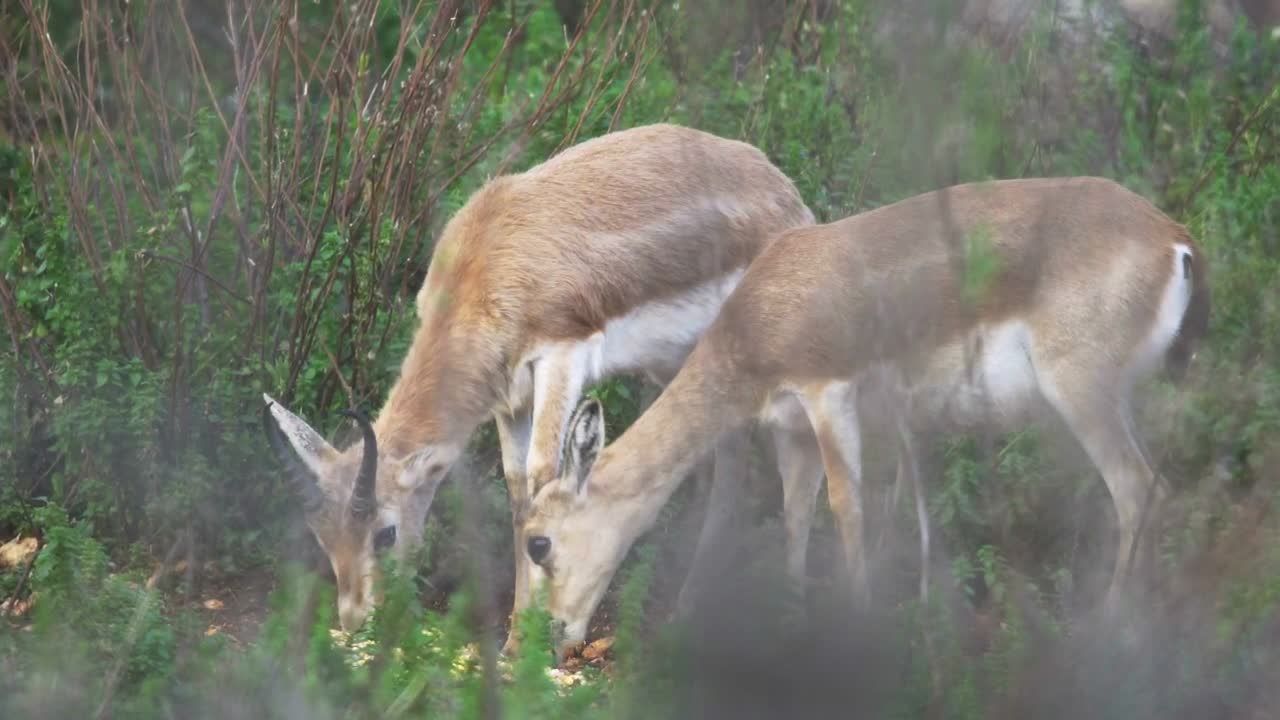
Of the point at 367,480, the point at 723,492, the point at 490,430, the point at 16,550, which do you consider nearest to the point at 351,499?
the point at 367,480

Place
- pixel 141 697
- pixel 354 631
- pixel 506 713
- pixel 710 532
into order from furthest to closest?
pixel 710 532 → pixel 354 631 → pixel 141 697 → pixel 506 713

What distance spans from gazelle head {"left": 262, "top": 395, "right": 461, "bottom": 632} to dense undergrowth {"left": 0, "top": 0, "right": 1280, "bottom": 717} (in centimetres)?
28

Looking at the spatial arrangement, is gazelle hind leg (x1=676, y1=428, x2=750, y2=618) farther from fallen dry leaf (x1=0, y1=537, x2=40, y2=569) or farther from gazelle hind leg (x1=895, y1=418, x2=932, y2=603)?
fallen dry leaf (x1=0, y1=537, x2=40, y2=569)

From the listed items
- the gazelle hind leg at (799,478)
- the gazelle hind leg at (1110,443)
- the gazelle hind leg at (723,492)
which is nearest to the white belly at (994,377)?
the gazelle hind leg at (1110,443)

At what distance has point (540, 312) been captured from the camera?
6727mm

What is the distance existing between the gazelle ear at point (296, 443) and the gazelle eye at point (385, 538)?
1.02 feet

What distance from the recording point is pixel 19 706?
4.03 metres

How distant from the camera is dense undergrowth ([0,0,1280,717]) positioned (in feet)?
13.4

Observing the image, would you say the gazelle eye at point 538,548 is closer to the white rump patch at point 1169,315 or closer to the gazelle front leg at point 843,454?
the gazelle front leg at point 843,454

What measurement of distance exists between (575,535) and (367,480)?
76 centimetres

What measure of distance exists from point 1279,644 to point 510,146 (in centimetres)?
501

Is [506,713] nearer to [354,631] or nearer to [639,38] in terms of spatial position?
[354,631]

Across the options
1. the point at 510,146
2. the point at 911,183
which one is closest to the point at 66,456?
the point at 510,146

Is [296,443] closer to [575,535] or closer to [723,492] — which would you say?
[575,535]
